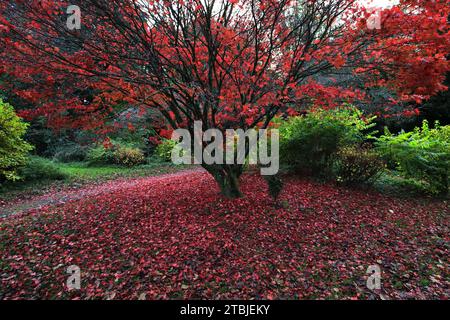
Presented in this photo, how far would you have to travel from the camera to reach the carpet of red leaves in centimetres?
285

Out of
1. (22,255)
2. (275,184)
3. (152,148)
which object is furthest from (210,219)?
(152,148)

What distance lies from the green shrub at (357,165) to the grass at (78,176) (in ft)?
25.4

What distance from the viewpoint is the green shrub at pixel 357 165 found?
6004mm

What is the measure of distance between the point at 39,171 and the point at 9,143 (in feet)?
4.76

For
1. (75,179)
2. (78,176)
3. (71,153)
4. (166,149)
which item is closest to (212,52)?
(75,179)

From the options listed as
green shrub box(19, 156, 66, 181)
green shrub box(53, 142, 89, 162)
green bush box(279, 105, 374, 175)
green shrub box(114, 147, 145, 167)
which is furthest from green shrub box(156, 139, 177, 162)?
green bush box(279, 105, 374, 175)

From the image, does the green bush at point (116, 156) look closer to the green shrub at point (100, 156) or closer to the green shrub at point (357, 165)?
the green shrub at point (100, 156)

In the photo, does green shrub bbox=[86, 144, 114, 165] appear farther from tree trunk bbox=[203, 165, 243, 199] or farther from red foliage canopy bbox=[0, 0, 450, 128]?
tree trunk bbox=[203, 165, 243, 199]

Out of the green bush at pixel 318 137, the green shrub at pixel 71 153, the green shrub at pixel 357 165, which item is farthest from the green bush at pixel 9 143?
the green shrub at pixel 357 165

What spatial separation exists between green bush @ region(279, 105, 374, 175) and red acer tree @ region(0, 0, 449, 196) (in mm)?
1531

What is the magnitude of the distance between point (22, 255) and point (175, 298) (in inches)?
103

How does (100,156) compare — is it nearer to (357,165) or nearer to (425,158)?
(357,165)

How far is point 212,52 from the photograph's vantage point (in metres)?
4.05
